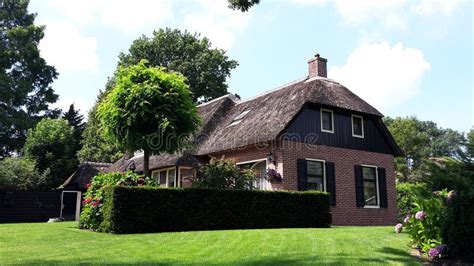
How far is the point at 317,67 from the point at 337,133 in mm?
3415

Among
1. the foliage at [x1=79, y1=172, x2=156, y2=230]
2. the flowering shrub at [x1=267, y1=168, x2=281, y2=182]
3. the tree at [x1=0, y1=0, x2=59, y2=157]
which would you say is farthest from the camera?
the tree at [x1=0, y1=0, x2=59, y2=157]

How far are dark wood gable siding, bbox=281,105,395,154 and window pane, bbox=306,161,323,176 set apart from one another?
82cm

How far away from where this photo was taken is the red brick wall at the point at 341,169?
52.0ft

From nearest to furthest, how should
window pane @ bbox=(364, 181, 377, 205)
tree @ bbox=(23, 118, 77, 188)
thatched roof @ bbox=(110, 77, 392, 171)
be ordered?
thatched roof @ bbox=(110, 77, 392, 171)
window pane @ bbox=(364, 181, 377, 205)
tree @ bbox=(23, 118, 77, 188)

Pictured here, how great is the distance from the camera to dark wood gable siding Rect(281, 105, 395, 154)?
16438 millimetres

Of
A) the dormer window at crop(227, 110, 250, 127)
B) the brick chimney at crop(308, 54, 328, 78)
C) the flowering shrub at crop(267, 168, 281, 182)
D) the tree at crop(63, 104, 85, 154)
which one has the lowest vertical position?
the flowering shrub at crop(267, 168, 281, 182)

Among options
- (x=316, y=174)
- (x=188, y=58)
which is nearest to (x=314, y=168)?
(x=316, y=174)

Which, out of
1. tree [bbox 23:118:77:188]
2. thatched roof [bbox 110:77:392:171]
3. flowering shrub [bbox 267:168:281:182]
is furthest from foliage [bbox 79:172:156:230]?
tree [bbox 23:118:77:188]

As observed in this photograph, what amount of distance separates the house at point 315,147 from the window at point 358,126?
4 cm

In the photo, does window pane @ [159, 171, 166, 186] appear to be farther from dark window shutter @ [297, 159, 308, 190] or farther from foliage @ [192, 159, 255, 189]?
dark window shutter @ [297, 159, 308, 190]

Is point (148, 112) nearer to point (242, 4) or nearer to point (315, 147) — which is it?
point (315, 147)

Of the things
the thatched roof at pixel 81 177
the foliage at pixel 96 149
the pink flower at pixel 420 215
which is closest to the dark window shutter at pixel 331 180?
the pink flower at pixel 420 215

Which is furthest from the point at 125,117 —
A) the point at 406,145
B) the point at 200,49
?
the point at 406,145

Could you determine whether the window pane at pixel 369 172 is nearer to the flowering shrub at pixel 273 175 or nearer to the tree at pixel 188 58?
the flowering shrub at pixel 273 175
